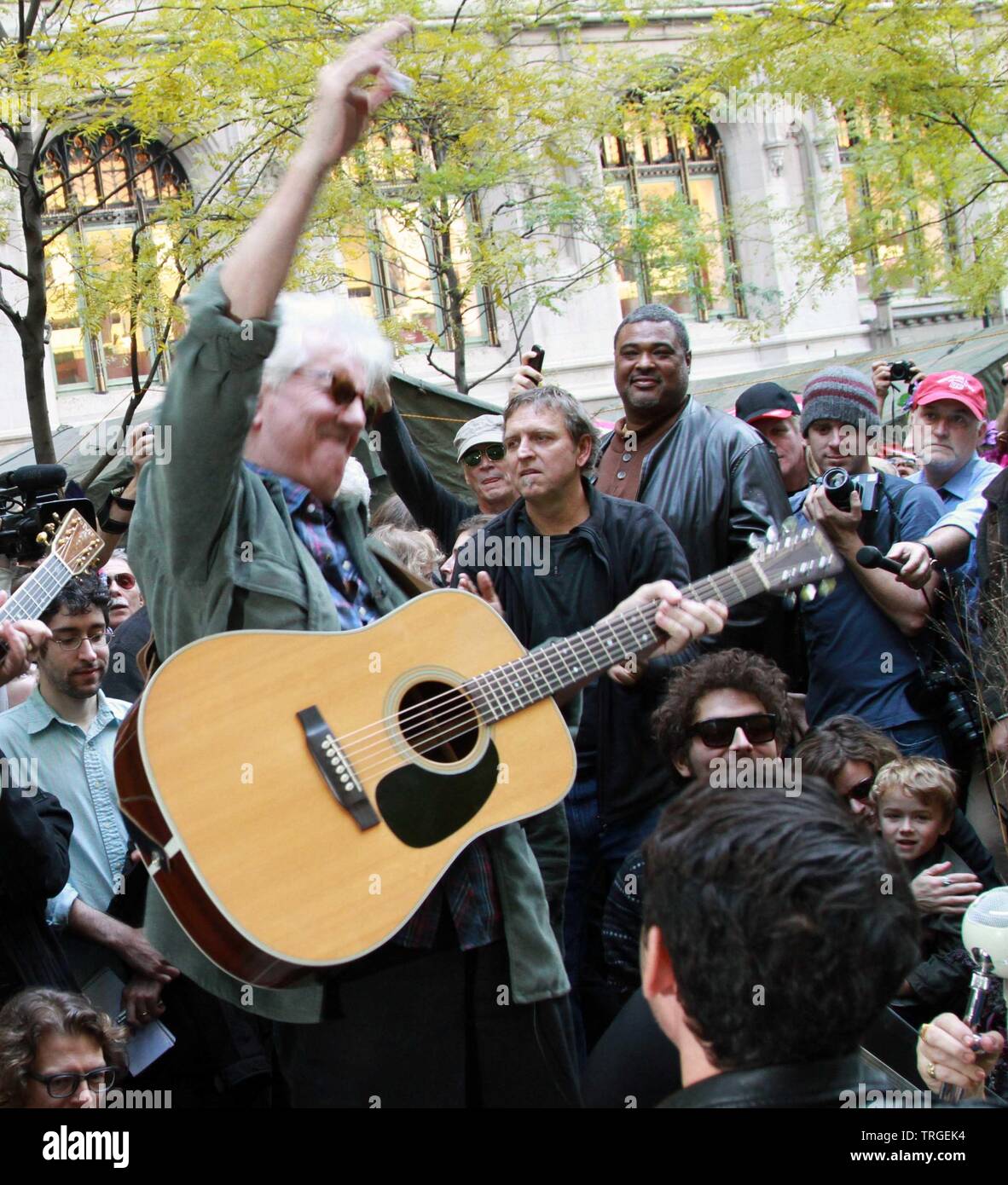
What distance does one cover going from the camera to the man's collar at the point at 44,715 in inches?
183

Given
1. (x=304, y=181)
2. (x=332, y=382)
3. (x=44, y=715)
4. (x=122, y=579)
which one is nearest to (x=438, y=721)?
(x=332, y=382)

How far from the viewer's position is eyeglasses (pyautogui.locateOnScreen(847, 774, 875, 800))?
14.7ft

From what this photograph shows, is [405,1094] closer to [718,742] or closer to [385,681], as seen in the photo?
[385,681]

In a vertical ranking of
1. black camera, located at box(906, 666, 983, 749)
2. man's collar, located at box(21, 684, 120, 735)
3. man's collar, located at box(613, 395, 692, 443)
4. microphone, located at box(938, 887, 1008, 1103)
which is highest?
man's collar, located at box(613, 395, 692, 443)

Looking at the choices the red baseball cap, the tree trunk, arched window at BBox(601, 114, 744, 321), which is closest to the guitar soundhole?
the red baseball cap

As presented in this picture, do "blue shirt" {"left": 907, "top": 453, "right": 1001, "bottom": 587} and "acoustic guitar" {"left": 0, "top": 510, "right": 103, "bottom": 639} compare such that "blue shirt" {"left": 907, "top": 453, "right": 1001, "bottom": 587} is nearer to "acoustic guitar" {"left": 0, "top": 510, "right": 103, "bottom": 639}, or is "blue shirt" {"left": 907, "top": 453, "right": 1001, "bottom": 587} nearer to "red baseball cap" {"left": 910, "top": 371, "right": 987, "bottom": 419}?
"red baseball cap" {"left": 910, "top": 371, "right": 987, "bottom": 419}

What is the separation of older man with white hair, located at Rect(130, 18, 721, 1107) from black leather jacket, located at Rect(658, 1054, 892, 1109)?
96cm

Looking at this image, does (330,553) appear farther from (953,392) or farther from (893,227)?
(893,227)

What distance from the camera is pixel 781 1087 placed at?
6.09 feet

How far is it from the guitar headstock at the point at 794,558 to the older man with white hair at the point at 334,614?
0.96 meters

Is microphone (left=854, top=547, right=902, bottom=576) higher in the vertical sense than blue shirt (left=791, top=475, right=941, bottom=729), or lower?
higher
